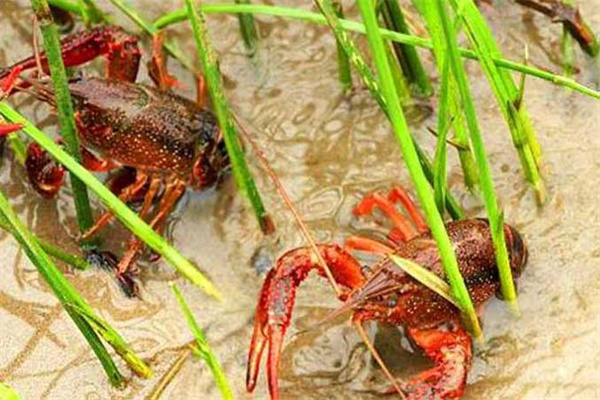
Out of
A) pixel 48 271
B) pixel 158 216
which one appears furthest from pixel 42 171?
pixel 48 271

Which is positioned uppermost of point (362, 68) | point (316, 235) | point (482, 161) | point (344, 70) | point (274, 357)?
point (362, 68)

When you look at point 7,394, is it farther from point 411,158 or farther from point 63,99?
point 411,158

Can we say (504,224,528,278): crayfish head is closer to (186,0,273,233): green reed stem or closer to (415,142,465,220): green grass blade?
(415,142,465,220): green grass blade

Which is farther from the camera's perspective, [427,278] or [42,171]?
[42,171]

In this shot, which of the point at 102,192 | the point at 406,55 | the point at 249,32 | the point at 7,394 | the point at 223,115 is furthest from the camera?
the point at 249,32

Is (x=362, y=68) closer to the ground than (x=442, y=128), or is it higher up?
higher up

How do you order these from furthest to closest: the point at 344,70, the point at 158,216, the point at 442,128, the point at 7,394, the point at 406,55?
the point at 344,70 < the point at 406,55 < the point at 158,216 < the point at 442,128 < the point at 7,394

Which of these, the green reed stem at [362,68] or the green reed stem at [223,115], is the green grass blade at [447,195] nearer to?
the green reed stem at [362,68]

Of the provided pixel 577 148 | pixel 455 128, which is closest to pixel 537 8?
pixel 577 148
